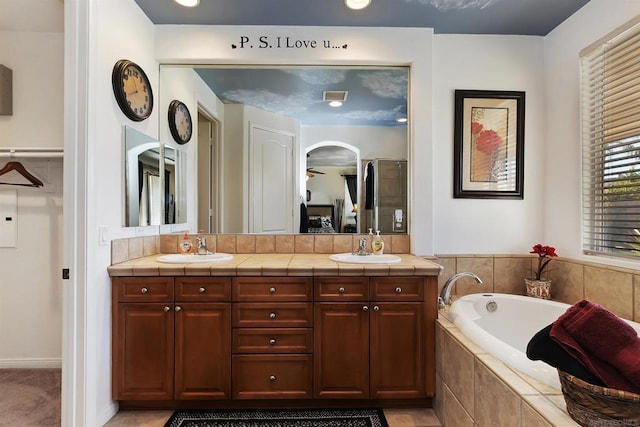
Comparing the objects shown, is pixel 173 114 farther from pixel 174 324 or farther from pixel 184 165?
pixel 174 324

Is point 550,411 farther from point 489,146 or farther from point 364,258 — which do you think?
point 489,146

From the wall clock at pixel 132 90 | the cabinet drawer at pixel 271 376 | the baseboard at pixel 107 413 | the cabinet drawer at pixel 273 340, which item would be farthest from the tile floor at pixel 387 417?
the wall clock at pixel 132 90

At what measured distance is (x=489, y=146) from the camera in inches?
101

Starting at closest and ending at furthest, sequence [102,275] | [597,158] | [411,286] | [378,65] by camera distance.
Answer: [102,275] → [411,286] → [597,158] → [378,65]

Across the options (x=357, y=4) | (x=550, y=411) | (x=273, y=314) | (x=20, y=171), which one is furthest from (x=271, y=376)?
(x=357, y=4)

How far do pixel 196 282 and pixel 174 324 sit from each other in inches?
11.1

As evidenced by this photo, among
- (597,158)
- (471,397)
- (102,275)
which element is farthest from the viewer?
(597,158)

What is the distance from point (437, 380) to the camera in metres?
1.97

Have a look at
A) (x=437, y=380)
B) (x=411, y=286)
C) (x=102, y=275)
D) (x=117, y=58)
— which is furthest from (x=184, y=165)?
(x=437, y=380)

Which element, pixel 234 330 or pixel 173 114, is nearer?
pixel 234 330

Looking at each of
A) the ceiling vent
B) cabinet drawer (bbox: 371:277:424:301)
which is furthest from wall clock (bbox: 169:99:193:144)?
cabinet drawer (bbox: 371:277:424:301)

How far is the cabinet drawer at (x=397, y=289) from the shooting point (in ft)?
6.55

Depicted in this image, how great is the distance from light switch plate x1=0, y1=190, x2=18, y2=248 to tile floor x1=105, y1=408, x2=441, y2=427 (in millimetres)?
1590

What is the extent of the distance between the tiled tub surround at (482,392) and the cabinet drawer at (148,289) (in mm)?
1623
